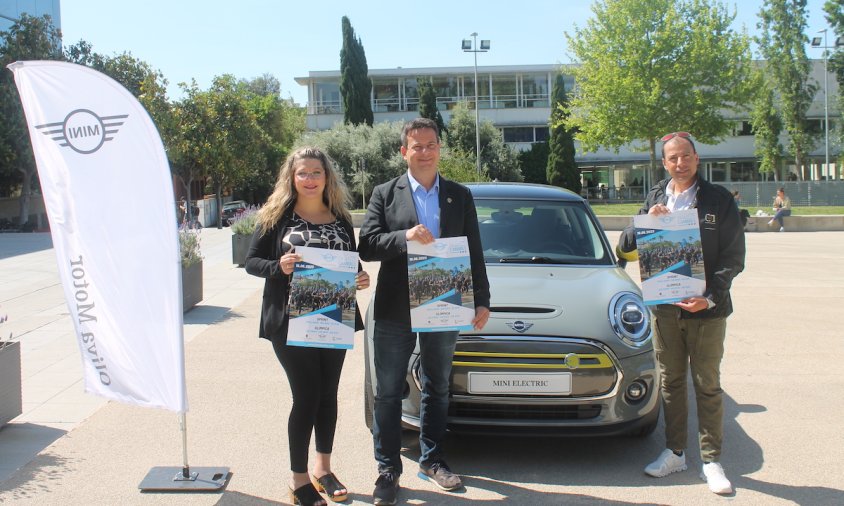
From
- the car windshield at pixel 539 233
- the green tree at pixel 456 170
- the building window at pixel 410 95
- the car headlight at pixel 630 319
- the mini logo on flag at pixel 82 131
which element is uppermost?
the building window at pixel 410 95

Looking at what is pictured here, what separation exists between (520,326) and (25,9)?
36491mm

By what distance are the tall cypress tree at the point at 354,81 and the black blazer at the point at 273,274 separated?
47342 millimetres

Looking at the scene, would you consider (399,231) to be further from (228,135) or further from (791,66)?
(791,66)

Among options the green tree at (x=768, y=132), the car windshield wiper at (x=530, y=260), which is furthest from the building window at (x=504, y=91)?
the car windshield wiper at (x=530, y=260)

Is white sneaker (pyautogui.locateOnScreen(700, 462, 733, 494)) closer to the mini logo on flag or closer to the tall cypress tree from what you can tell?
the mini logo on flag

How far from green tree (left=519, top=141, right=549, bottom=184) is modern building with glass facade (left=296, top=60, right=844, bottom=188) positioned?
4050 mm

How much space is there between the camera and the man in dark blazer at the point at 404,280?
12.7 ft

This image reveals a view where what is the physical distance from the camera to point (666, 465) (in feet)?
13.9

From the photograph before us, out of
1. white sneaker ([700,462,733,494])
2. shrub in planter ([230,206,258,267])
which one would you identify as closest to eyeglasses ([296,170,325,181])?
white sneaker ([700,462,733,494])

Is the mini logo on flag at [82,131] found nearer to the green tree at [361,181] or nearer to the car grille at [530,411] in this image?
the car grille at [530,411]

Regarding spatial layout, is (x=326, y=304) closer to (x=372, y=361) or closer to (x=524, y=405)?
(x=372, y=361)

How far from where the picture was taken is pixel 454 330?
3.88 m

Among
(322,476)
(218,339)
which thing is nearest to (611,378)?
(322,476)

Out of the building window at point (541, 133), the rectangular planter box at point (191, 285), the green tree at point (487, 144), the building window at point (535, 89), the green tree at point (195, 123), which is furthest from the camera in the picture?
the building window at point (535, 89)
